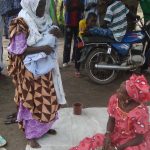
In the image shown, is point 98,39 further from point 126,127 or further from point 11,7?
point 126,127

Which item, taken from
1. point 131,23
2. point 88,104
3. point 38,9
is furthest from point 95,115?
point 131,23

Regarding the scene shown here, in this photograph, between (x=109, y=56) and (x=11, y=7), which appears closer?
(x=11, y=7)

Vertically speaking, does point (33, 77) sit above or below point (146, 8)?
below

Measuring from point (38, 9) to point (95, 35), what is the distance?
2.74 metres

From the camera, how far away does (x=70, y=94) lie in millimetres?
6633

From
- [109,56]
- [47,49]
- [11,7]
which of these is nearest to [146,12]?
[109,56]

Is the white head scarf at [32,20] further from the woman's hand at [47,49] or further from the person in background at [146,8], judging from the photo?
the person in background at [146,8]

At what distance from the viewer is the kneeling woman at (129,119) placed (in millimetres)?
3637

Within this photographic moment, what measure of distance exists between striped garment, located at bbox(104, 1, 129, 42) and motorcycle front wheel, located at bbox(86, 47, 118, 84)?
33 centimetres

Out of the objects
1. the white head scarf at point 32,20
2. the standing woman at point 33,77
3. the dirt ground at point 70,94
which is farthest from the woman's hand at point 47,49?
the dirt ground at point 70,94

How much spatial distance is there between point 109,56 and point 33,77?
2.82 m

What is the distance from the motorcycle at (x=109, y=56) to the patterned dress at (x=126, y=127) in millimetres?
2992

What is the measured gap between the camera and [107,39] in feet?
22.9

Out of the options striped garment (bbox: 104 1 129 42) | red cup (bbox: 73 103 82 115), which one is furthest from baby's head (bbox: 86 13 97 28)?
red cup (bbox: 73 103 82 115)
